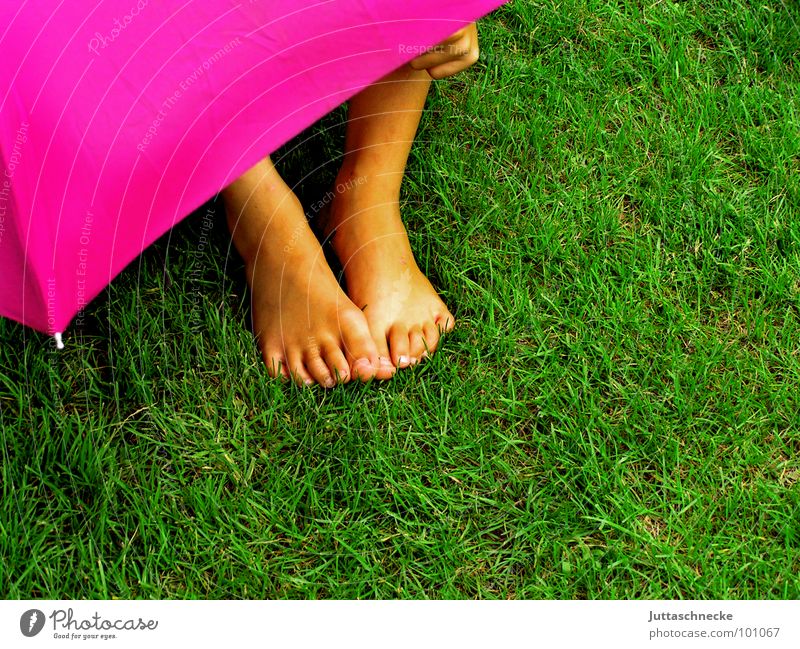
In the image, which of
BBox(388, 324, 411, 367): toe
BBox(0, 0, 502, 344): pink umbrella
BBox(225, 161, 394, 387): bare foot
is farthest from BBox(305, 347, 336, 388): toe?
BBox(0, 0, 502, 344): pink umbrella

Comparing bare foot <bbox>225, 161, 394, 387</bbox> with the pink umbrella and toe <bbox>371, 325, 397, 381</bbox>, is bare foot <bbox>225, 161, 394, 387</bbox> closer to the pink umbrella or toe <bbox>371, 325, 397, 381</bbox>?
toe <bbox>371, 325, 397, 381</bbox>

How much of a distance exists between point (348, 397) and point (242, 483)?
0.22 meters

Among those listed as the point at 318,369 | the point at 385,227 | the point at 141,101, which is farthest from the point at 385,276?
the point at 141,101

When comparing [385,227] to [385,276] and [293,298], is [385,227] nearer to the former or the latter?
[385,276]

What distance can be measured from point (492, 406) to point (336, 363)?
10.8 inches

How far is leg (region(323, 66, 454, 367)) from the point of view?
145 centimetres

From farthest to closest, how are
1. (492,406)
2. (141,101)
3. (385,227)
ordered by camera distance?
(385,227) → (492,406) → (141,101)

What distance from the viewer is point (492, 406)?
1408 mm

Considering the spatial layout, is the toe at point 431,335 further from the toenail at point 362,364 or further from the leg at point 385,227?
the toenail at point 362,364

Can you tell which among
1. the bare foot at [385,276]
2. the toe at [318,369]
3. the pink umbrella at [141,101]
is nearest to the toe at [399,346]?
the bare foot at [385,276]

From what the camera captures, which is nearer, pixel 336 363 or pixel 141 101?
pixel 141 101

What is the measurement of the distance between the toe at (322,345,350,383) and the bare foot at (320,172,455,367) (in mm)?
66

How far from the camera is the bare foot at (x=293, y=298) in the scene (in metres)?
1.42

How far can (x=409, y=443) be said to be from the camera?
4.45ft
